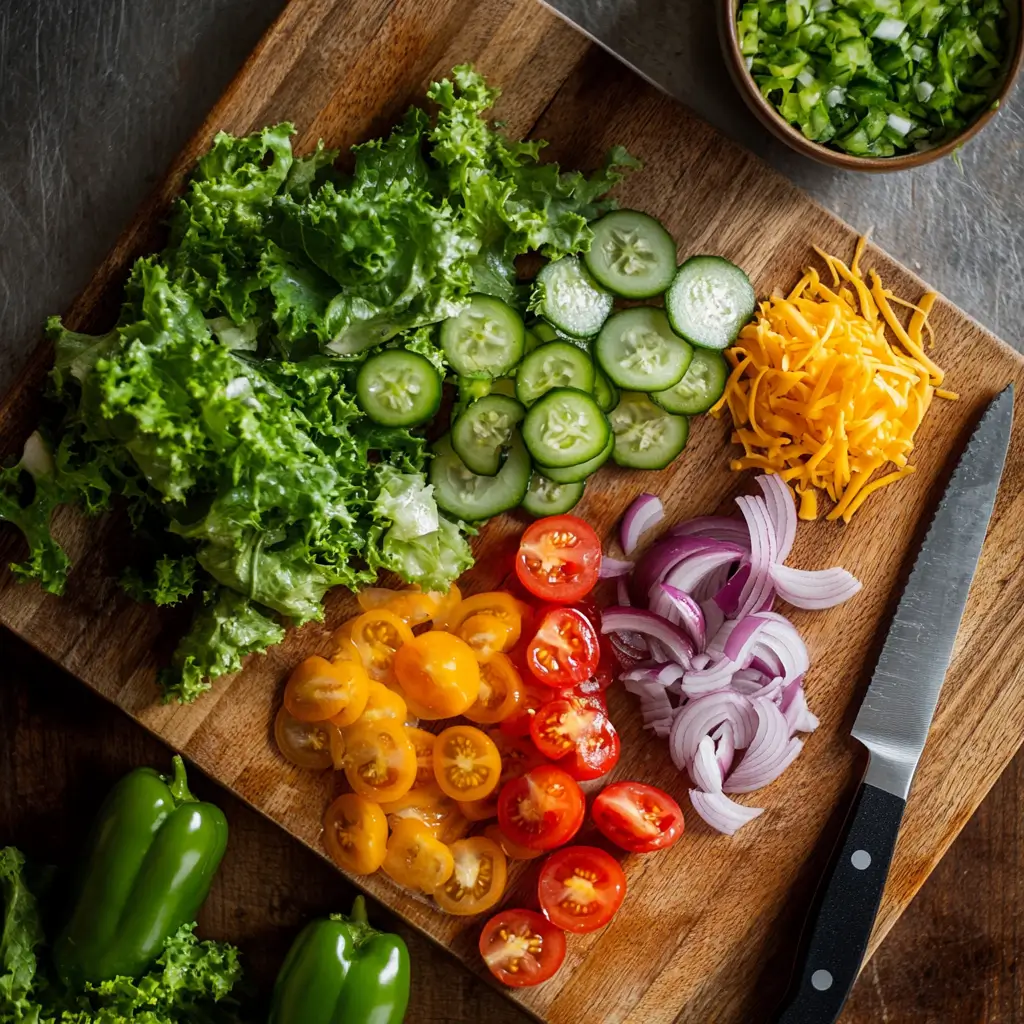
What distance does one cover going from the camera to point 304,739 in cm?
276

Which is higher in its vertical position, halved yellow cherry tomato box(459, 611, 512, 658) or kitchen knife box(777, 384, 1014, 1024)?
kitchen knife box(777, 384, 1014, 1024)

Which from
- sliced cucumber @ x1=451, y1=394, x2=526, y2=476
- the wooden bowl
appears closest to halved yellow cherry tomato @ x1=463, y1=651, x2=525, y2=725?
sliced cucumber @ x1=451, y1=394, x2=526, y2=476

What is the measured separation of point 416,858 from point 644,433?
126cm

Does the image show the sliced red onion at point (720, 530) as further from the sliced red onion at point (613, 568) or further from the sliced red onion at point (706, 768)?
the sliced red onion at point (706, 768)

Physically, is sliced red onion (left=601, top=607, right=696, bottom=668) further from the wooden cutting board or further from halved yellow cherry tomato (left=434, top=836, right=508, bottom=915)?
halved yellow cherry tomato (left=434, top=836, right=508, bottom=915)

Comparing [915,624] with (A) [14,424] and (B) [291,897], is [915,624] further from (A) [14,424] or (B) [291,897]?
(A) [14,424]

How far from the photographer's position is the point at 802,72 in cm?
271

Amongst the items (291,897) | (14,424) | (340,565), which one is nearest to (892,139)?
(340,565)

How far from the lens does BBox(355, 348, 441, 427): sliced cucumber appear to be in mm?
2549

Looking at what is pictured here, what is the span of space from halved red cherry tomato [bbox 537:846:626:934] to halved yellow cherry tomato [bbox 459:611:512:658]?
59cm

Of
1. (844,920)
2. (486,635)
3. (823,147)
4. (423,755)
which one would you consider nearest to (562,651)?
(486,635)

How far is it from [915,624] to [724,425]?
754mm

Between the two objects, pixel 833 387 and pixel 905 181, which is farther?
pixel 905 181

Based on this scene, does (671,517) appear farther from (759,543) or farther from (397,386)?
(397,386)
